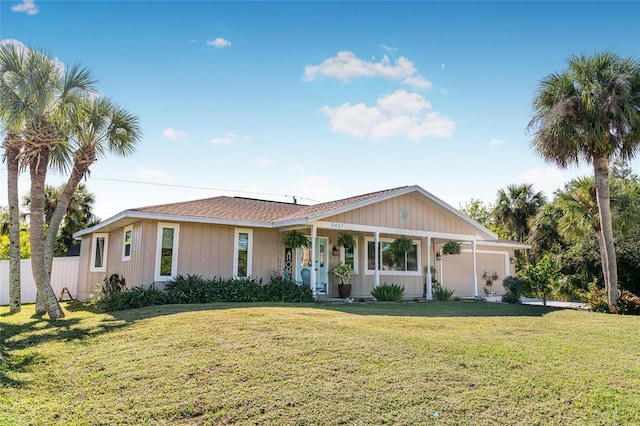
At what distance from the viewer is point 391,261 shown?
1795cm

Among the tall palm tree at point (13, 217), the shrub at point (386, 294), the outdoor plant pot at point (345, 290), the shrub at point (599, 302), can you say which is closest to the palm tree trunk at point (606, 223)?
the shrub at point (599, 302)

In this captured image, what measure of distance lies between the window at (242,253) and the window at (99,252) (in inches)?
244

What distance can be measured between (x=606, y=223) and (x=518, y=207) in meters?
15.2

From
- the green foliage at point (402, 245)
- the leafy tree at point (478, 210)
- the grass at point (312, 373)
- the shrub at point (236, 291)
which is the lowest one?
the grass at point (312, 373)

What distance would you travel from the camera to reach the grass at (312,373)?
15.9 ft

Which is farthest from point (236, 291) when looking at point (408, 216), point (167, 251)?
point (408, 216)

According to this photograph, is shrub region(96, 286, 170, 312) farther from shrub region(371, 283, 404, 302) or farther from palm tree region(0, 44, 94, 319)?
shrub region(371, 283, 404, 302)

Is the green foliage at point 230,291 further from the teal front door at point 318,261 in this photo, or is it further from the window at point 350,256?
the window at point 350,256

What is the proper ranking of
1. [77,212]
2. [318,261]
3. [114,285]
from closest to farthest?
[114,285]
[318,261]
[77,212]

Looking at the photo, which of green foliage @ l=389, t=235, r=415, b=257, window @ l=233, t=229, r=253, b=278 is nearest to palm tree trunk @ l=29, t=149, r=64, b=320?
window @ l=233, t=229, r=253, b=278

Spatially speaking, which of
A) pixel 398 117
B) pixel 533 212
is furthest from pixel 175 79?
pixel 533 212

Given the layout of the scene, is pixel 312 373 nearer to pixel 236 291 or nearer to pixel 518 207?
pixel 236 291

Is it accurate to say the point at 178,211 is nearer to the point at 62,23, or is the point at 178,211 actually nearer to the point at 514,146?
the point at 62,23

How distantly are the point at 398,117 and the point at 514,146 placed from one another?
4098 millimetres
